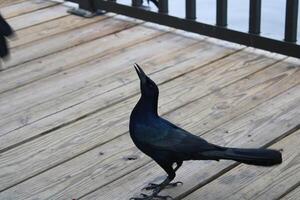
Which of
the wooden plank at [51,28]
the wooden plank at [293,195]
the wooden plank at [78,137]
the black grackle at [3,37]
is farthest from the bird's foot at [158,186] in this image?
the wooden plank at [51,28]

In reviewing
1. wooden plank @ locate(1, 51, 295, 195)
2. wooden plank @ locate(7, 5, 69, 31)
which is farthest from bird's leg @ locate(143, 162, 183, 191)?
wooden plank @ locate(7, 5, 69, 31)

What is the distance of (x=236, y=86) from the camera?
8.87 feet

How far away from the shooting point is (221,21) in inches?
124

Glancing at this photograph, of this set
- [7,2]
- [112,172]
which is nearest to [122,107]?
[112,172]

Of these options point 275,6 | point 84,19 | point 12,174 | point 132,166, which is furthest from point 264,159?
point 275,6

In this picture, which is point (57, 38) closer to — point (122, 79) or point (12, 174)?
point (122, 79)

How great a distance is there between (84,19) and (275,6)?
110cm

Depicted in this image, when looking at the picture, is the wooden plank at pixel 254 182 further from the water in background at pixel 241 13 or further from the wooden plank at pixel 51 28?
the wooden plank at pixel 51 28

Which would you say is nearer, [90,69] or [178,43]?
[90,69]

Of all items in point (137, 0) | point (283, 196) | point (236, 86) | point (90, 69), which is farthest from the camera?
point (137, 0)

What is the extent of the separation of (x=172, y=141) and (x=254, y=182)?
13.4 inches

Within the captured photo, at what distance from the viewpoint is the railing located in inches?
115

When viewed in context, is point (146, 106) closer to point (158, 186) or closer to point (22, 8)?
point (158, 186)

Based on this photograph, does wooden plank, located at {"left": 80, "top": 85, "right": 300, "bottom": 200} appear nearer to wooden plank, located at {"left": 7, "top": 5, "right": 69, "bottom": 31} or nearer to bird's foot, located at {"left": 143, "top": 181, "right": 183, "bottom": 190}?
bird's foot, located at {"left": 143, "top": 181, "right": 183, "bottom": 190}
